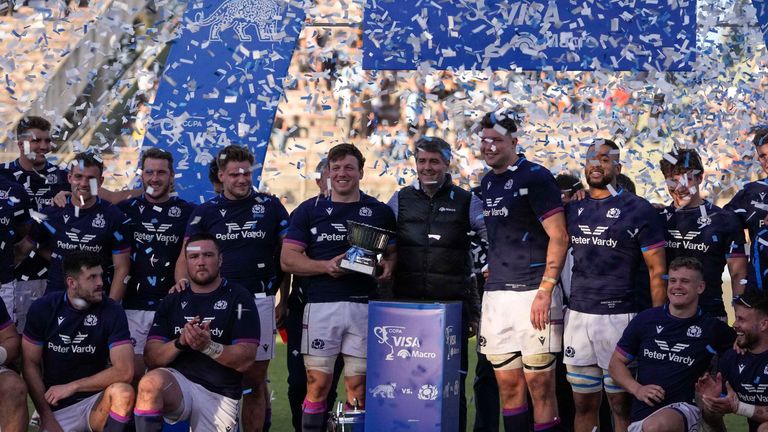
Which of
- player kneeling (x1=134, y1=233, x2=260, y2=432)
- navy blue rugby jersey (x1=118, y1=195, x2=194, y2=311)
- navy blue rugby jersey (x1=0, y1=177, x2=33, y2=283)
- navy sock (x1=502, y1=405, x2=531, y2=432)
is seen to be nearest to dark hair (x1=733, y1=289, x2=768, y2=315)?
navy sock (x1=502, y1=405, x2=531, y2=432)

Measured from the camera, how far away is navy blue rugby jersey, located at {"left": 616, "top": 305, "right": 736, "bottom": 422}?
621 centimetres

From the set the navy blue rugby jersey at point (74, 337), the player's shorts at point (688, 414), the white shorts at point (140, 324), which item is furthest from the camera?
the white shorts at point (140, 324)

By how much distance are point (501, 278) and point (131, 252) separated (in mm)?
2461

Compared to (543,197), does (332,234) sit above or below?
below

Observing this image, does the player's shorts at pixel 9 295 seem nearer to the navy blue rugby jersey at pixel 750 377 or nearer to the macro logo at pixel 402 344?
the macro logo at pixel 402 344

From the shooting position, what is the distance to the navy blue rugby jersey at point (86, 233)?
7.28 metres

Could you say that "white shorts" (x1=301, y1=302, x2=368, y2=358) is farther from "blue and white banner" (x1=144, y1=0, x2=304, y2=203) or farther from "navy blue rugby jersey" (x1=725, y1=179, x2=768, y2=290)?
"blue and white banner" (x1=144, y1=0, x2=304, y2=203)

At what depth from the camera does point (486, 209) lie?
666cm

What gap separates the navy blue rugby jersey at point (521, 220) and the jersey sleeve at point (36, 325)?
2.61 meters

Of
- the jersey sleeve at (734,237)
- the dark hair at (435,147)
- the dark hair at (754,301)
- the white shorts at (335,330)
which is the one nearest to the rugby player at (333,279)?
the white shorts at (335,330)

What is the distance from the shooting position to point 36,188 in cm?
791

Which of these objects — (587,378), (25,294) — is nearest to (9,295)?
(25,294)

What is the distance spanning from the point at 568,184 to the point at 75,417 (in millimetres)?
3565

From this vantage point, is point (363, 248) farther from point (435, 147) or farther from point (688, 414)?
point (688, 414)
